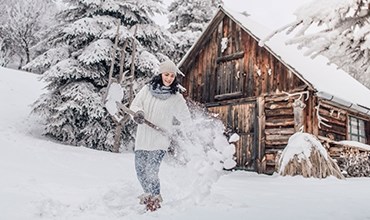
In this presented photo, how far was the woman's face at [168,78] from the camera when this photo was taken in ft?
15.7

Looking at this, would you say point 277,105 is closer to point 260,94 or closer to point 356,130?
point 260,94

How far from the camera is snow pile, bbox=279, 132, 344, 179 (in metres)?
9.45

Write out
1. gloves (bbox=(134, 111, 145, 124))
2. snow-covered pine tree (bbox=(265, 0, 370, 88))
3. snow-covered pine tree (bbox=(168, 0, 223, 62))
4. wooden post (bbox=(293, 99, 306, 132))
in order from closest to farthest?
snow-covered pine tree (bbox=(265, 0, 370, 88)), gloves (bbox=(134, 111, 145, 124)), wooden post (bbox=(293, 99, 306, 132)), snow-covered pine tree (bbox=(168, 0, 223, 62))

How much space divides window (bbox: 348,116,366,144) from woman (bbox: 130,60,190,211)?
484 inches

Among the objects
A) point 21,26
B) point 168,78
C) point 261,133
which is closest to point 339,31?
point 168,78

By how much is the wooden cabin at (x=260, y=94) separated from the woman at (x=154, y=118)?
26.4 ft

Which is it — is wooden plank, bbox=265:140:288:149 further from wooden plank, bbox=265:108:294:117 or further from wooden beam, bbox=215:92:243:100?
wooden beam, bbox=215:92:243:100

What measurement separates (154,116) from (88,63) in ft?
26.0

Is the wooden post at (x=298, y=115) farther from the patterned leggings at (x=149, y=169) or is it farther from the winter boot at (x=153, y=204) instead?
the winter boot at (x=153, y=204)

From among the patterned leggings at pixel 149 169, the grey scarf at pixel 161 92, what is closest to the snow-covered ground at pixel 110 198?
the patterned leggings at pixel 149 169

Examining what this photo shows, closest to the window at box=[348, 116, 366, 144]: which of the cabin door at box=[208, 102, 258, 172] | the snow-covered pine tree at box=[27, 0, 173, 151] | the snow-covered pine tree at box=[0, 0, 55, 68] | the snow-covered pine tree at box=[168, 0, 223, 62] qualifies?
the cabin door at box=[208, 102, 258, 172]

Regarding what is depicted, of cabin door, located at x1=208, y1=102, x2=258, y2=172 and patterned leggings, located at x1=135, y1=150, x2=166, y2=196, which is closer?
patterned leggings, located at x1=135, y1=150, x2=166, y2=196

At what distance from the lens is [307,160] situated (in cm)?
959

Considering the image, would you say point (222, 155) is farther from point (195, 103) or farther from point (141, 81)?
point (195, 103)
